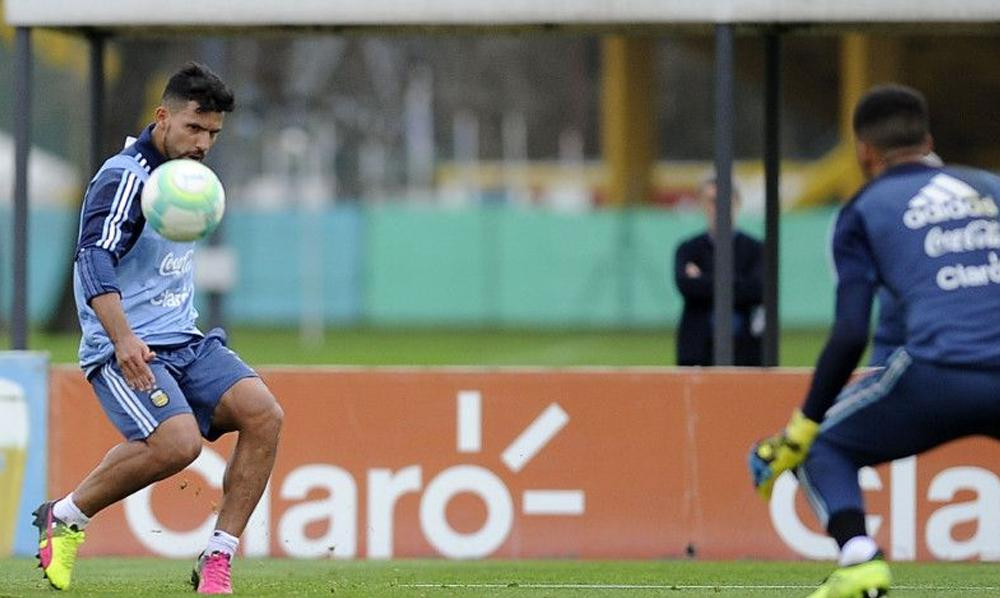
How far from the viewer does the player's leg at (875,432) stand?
6879 millimetres

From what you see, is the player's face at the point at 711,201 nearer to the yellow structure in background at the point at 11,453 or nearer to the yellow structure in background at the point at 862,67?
the yellow structure in background at the point at 11,453

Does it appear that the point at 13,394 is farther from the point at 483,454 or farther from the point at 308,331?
the point at 308,331

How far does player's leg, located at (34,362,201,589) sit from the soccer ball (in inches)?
26.3

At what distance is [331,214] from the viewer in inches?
1601

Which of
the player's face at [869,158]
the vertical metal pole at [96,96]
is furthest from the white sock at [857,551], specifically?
the vertical metal pole at [96,96]

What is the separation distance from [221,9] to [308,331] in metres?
26.0

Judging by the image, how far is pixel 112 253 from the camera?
8133mm

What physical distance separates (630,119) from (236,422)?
90.5 feet

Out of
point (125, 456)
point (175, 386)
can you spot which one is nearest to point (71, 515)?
point (125, 456)

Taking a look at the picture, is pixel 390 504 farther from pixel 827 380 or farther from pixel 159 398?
pixel 827 380

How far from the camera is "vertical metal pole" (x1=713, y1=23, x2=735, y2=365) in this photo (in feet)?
38.5

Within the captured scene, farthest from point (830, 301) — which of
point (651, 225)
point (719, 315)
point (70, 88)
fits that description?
point (719, 315)

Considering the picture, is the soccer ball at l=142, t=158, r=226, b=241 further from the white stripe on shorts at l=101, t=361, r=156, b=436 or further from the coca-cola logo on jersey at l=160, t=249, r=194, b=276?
the white stripe on shorts at l=101, t=361, r=156, b=436

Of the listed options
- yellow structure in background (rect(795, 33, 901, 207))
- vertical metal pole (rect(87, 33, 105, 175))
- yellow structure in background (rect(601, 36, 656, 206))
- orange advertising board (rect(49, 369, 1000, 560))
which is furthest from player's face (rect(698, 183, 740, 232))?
yellow structure in background (rect(601, 36, 656, 206))
